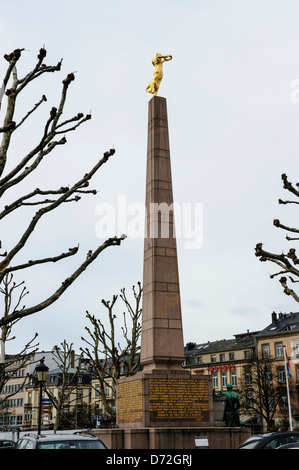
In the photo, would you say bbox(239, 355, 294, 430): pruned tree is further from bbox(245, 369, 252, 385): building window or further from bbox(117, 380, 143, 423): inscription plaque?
bbox(117, 380, 143, 423): inscription plaque

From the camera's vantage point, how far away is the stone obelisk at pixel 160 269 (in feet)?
58.8

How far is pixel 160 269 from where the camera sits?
61.0 ft

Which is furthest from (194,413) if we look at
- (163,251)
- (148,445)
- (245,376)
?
(245,376)

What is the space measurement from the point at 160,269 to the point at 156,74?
774 cm

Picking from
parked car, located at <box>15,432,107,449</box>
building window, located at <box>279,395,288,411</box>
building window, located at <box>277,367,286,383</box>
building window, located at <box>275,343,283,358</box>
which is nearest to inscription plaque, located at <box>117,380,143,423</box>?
parked car, located at <box>15,432,107,449</box>

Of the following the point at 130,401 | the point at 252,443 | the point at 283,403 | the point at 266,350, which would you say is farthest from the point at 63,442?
the point at 266,350

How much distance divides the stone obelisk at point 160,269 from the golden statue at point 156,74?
3.73 ft

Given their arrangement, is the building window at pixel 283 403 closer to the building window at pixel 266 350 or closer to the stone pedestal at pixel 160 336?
the building window at pixel 266 350

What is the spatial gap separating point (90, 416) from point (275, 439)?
270 feet

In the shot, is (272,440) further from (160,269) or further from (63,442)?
(160,269)

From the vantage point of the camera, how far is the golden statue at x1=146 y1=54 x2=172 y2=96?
21172 mm

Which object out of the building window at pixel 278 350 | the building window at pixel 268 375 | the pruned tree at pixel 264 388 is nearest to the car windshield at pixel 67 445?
the pruned tree at pixel 264 388
